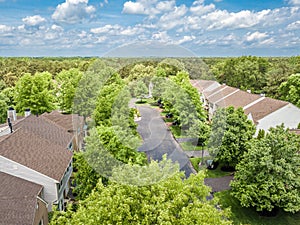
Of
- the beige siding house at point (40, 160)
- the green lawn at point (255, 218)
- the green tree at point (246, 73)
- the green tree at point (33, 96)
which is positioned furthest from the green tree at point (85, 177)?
the green tree at point (246, 73)

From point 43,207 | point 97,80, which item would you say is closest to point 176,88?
point 97,80

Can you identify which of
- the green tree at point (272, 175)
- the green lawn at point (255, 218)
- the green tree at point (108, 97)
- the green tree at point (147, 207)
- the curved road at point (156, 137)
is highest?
the green tree at point (108, 97)

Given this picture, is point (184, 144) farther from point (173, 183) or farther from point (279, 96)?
point (279, 96)

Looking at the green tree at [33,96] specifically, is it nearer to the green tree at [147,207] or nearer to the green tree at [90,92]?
the green tree at [147,207]

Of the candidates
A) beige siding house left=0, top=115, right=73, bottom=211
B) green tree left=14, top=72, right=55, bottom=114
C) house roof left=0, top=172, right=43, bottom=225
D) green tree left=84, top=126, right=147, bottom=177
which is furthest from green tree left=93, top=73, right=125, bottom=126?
green tree left=14, top=72, right=55, bottom=114

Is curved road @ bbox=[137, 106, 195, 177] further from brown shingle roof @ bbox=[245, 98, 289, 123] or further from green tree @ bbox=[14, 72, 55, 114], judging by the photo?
green tree @ bbox=[14, 72, 55, 114]
